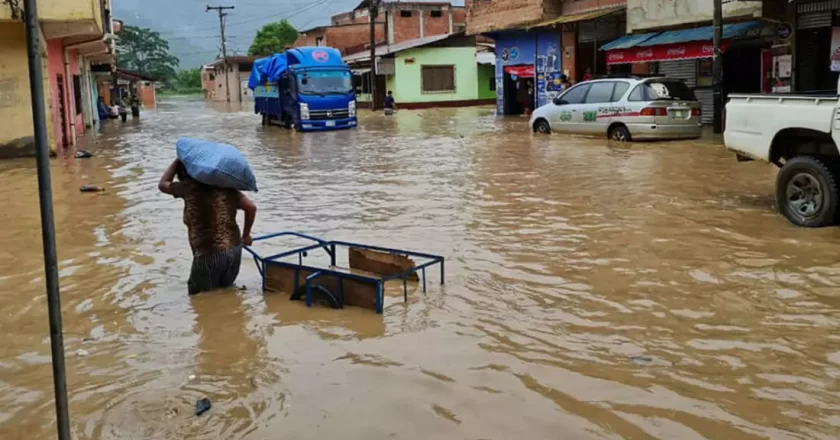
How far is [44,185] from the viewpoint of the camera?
258 centimetres

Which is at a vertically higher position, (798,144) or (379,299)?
(798,144)

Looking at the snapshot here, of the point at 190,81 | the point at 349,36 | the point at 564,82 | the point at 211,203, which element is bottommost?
the point at 211,203

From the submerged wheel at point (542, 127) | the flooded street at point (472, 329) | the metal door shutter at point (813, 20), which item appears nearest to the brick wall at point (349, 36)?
the submerged wheel at point (542, 127)

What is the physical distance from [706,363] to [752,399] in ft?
1.73

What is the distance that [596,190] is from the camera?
11719 mm

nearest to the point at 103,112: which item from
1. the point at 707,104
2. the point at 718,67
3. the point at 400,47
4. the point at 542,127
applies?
the point at 400,47

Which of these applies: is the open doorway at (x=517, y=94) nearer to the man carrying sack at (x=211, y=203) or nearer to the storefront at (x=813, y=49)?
the storefront at (x=813, y=49)

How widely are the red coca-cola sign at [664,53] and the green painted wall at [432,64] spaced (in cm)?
2142

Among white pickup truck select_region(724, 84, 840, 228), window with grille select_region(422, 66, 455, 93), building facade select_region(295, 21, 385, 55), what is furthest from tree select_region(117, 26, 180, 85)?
white pickup truck select_region(724, 84, 840, 228)

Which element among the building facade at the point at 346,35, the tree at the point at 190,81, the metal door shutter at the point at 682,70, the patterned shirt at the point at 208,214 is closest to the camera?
the patterned shirt at the point at 208,214

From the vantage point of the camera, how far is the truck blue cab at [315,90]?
27516 mm

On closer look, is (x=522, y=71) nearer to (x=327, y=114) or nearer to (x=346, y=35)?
(x=327, y=114)

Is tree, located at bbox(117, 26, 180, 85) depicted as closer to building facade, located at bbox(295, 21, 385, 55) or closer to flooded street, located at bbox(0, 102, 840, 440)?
building facade, located at bbox(295, 21, 385, 55)

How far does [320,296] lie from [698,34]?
17.3 meters
